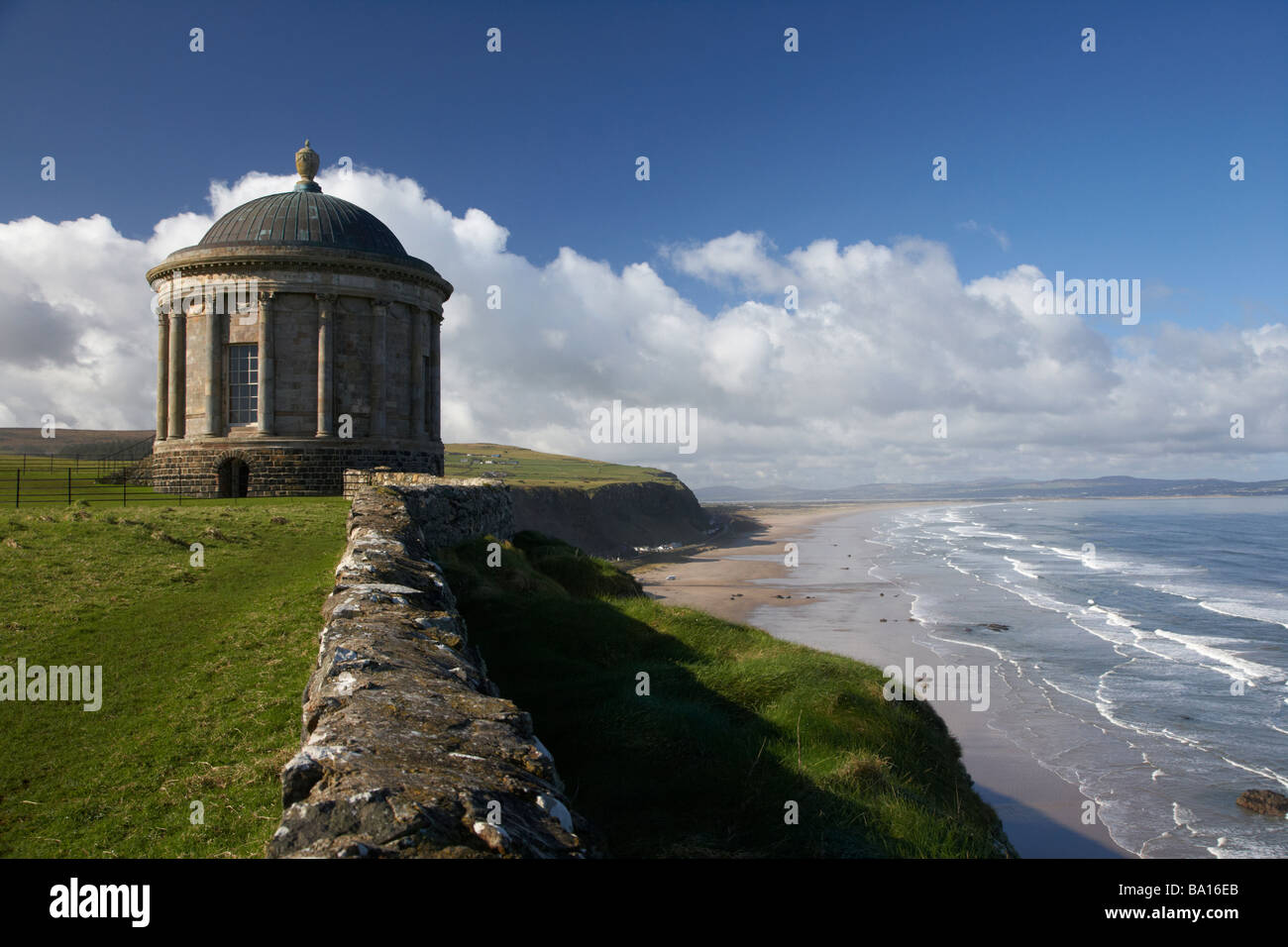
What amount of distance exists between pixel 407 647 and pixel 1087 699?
22.6 meters

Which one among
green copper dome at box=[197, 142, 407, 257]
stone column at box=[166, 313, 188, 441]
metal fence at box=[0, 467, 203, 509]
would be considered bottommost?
metal fence at box=[0, 467, 203, 509]

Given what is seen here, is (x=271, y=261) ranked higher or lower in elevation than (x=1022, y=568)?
higher

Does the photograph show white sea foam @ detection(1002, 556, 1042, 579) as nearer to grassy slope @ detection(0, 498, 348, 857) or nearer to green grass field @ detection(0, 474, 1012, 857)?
green grass field @ detection(0, 474, 1012, 857)

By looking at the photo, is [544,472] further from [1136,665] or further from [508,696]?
[508,696]

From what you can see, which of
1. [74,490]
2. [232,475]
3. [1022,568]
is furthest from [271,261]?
[1022,568]

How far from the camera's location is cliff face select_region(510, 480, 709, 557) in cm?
7931

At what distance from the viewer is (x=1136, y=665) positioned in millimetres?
26328

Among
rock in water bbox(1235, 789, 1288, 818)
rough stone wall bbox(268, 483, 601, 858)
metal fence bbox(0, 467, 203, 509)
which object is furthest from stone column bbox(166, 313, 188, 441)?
rock in water bbox(1235, 789, 1288, 818)

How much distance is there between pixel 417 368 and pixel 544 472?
8995cm

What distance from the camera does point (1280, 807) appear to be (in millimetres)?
15047

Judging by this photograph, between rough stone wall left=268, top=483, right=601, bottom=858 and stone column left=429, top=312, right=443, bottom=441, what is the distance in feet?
89.8
